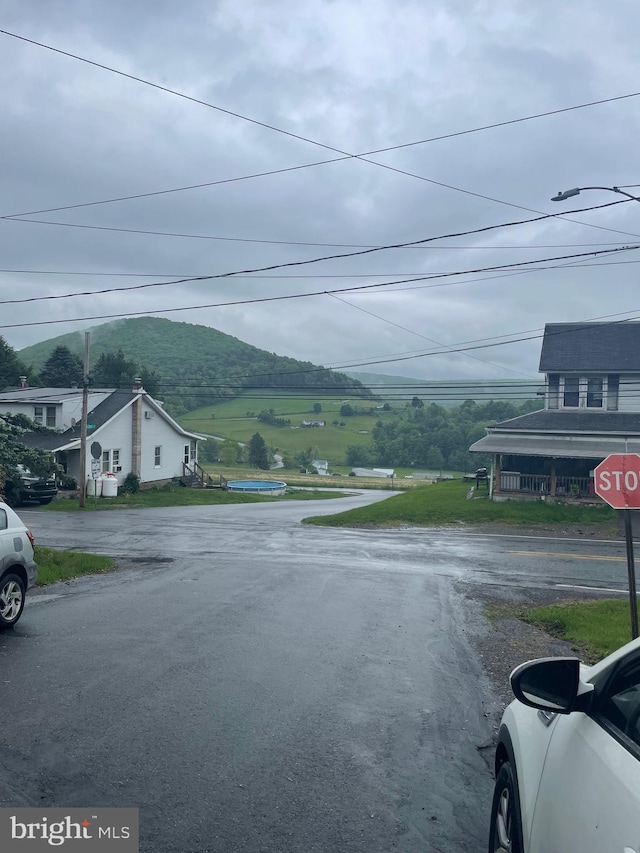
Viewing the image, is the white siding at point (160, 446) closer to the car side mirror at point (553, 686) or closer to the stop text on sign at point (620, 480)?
the stop text on sign at point (620, 480)

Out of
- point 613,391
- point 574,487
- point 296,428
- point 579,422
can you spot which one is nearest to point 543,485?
point 574,487

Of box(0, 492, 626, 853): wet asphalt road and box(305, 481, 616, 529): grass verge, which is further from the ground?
box(0, 492, 626, 853): wet asphalt road

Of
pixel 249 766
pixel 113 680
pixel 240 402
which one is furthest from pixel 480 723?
pixel 240 402

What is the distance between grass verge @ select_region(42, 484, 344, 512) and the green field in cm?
5870

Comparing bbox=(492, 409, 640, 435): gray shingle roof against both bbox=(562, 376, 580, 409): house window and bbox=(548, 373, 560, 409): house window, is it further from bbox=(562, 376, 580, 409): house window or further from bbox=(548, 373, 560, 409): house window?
bbox=(548, 373, 560, 409): house window

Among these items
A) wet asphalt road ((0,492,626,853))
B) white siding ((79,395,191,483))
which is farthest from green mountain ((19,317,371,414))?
wet asphalt road ((0,492,626,853))

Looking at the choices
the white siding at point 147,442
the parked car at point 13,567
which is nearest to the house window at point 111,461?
the white siding at point 147,442

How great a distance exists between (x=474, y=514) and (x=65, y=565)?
19.1 m

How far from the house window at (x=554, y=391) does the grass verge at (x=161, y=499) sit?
1717 centimetres

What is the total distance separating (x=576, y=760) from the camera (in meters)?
3.11

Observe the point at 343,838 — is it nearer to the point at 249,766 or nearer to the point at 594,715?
the point at 249,766

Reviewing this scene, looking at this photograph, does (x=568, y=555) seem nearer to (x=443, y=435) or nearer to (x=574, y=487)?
(x=574, y=487)

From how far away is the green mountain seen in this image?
6380 cm

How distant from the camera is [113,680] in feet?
24.6
